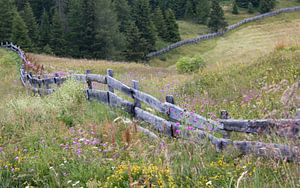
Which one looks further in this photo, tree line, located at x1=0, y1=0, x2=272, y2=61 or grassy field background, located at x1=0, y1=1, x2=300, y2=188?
tree line, located at x1=0, y1=0, x2=272, y2=61

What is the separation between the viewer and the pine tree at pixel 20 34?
5350cm

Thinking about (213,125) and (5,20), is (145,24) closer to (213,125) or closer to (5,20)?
(5,20)

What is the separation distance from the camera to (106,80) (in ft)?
32.6

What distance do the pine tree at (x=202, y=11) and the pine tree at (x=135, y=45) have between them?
3101cm

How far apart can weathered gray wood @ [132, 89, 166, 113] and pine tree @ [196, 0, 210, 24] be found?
7918 centimetres

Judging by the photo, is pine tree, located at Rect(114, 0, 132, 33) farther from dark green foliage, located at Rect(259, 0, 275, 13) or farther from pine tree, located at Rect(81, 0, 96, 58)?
dark green foliage, located at Rect(259, 0, 275, 13)

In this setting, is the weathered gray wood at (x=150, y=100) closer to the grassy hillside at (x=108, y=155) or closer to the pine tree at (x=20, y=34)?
the grassy hillside at (x=108, y=155)

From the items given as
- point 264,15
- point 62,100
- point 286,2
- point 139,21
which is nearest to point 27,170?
point 62,100

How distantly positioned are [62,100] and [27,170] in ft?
14.8

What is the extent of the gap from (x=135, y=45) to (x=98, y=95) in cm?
4765

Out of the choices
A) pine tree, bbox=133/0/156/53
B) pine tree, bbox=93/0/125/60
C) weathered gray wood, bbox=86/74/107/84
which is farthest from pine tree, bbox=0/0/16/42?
weathered gray wood, bbox=86/74/107/84

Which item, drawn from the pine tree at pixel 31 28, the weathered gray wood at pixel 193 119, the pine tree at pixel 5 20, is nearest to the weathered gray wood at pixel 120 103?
the weathered gray wood at pixel 193 119

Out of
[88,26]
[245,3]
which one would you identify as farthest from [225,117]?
[245,3]

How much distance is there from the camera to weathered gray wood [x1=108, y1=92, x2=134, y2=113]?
27.9 ft
